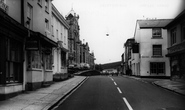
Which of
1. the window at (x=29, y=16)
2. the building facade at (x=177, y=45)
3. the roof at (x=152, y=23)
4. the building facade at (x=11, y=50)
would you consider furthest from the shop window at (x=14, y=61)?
the roof at (x=152, y=23)

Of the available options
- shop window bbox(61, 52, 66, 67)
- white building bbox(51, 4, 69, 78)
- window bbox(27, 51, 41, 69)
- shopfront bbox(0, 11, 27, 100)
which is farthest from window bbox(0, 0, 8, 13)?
shop window bbox(61, 52, 66, 67)

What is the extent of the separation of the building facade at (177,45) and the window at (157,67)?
323 inches

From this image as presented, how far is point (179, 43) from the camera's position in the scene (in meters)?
22.0

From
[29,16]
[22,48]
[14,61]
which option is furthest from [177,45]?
[14,61]

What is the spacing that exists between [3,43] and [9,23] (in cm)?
104

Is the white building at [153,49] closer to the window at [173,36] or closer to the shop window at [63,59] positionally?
the window at [173,36]

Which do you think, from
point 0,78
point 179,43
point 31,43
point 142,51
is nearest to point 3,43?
point 0,78

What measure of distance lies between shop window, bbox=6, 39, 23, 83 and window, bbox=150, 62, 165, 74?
24837 millimetres

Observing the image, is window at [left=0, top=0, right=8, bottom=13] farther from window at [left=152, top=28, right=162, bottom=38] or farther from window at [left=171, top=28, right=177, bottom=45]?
window at [left=152, top=28, right=162, bottom=38]

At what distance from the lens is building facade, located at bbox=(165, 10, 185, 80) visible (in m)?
21.4

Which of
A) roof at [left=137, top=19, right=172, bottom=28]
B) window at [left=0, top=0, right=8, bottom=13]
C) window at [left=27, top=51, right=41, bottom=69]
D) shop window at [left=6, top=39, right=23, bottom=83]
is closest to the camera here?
window at [left=0, top=0, right=8, bottom=13]

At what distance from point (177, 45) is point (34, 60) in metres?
15.3

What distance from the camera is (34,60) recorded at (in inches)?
Answer: 595

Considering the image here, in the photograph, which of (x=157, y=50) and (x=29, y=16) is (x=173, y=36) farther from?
(x=29, y=16)
